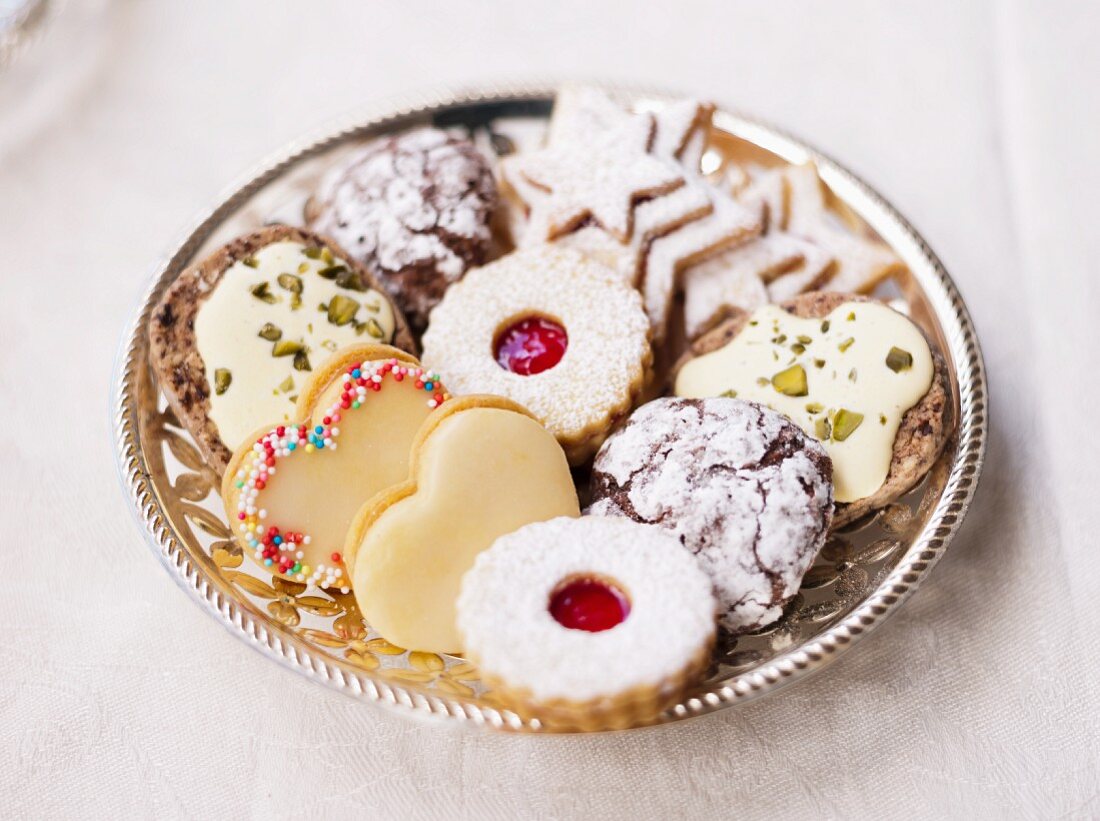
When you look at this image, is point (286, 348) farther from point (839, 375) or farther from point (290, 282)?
point (839, 375)

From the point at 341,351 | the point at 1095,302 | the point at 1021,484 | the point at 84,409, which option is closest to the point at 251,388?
the point at 341,351

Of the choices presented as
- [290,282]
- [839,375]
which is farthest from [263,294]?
[839,375]

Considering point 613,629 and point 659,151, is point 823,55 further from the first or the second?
point 613,629

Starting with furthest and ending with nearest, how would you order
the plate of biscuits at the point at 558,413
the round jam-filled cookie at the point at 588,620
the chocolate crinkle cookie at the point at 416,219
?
the chocolate crinkle cookie at the point at 416,219 → the plate of biscuits at the point at 558,413 → the round jam-filled cookie at the point at 588,620

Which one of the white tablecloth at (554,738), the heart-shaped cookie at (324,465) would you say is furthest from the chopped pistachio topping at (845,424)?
the heart-shaped cookie at (324,465)

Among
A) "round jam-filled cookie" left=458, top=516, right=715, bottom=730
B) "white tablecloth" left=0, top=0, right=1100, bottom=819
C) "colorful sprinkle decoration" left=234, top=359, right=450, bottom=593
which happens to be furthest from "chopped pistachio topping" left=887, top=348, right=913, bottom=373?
"colorful sprinkle decoration" left=234, top=359, right=450, bottom=593

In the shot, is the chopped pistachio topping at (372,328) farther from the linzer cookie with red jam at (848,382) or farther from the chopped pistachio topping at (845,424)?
the chopped pistachio topping at (845,424)
